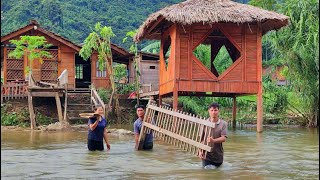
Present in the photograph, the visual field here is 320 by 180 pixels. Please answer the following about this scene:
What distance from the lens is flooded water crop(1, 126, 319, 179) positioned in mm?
7594

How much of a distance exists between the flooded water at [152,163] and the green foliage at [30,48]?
1131 cm

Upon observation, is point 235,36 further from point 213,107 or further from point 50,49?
point 50,49

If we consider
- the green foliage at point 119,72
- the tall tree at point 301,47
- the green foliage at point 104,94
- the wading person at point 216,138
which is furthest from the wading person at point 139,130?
the green foliage at point 119,72

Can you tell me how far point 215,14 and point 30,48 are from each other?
446 inches

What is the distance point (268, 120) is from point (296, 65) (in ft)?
15.0

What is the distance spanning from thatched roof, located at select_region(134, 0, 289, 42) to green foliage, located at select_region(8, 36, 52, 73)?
8.10 metres

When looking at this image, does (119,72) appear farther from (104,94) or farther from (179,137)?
(179,137)

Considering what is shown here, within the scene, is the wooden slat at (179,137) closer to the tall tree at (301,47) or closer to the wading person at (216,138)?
the wading person at (216,138)

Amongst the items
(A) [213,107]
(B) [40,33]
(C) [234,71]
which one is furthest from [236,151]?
(B) [40,33]

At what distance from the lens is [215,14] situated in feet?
54.7

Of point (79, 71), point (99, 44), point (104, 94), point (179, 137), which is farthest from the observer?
point (79, 71)

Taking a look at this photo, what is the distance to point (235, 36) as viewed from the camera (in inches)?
706

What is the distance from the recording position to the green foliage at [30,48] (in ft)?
78.8

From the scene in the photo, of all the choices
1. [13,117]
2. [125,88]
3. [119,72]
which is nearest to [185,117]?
[13,117]
